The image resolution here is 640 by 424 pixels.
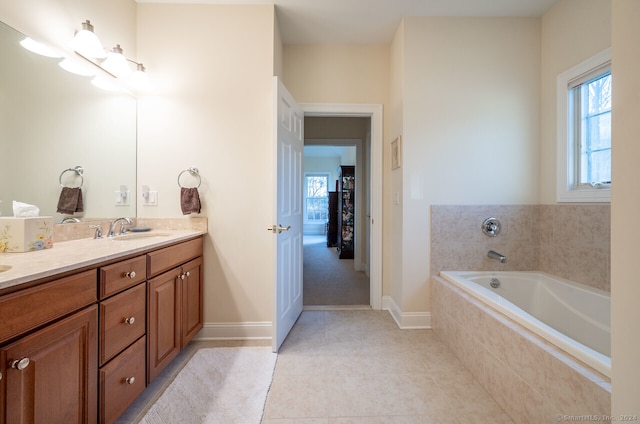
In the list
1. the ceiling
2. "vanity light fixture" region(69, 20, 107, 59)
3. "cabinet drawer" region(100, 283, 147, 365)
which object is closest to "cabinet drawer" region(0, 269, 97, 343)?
"cabinet drawer" region(100, 283, 147, 365)

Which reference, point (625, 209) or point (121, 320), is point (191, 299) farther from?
point (625, 209)

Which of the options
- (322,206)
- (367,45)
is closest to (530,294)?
(367,45)

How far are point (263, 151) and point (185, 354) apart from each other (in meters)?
1.56

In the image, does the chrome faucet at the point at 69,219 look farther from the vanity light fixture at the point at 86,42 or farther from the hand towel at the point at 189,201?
the vanity light fixture at the point at 86,42

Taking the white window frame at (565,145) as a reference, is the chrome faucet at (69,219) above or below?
below

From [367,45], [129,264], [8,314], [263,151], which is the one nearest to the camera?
[8,314]

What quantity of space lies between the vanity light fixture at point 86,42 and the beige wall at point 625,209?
2307mm

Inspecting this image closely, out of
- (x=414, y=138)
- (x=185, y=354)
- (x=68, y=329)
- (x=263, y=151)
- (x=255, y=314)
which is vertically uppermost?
(x=414, y=138)

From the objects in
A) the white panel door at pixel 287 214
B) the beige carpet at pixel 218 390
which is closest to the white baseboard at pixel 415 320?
the white panel door at pixel 287 214

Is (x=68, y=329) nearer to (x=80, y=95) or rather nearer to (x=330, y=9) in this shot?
(x=80, y=95)

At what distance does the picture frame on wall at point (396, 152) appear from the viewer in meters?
2.32

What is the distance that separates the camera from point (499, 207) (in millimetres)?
2242

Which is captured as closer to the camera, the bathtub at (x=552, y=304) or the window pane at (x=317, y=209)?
the bathtub at (x=552, y=304)

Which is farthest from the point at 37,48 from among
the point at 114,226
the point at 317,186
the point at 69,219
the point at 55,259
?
the point at 317,186
